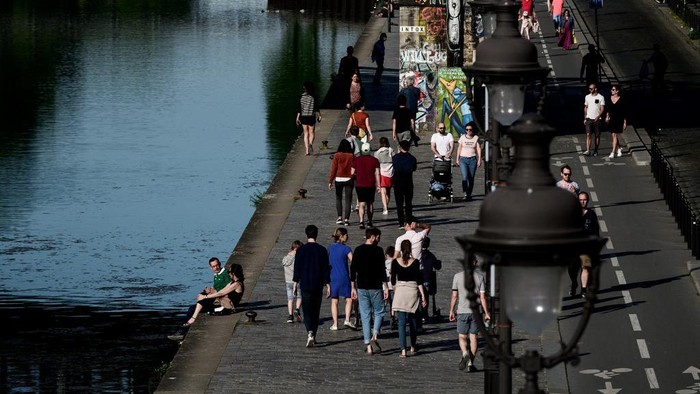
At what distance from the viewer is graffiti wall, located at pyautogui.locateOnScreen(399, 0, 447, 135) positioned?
4419cm

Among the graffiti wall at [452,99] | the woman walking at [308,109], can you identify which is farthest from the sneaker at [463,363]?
the graffiti wall at [452,99]

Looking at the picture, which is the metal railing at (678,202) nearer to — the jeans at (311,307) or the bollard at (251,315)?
the bollard at (251,315)

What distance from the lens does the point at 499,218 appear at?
343 inches

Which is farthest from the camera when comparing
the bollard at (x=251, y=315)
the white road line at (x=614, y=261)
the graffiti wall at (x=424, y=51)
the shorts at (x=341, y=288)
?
the graffiti wall at (x=424, y=51)

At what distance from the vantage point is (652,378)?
901 inches

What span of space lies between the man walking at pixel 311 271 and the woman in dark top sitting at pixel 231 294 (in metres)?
2.73

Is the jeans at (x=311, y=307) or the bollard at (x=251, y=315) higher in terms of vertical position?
the jeans at (x=311, y=307)

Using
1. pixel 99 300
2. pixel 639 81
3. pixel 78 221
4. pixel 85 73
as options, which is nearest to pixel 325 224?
pixel 99 300

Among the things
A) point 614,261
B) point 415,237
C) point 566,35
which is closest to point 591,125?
point 614,261

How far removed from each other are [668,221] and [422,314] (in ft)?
33.7

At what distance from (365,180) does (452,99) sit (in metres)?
11.7

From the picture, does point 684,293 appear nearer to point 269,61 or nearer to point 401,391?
point 401,391

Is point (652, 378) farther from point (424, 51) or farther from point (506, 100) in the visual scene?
point (424, 51)

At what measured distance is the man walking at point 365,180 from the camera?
31.4 meters
